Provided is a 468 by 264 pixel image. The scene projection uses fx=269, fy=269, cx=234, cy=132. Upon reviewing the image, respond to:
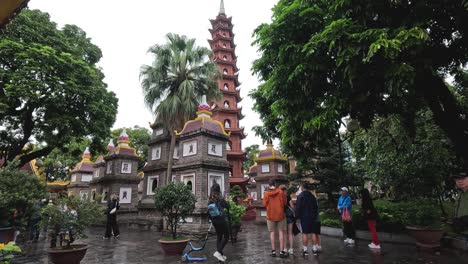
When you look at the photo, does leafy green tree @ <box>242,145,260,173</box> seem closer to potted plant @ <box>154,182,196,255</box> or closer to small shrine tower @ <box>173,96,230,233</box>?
small shrine tower @ <box>173,96,230,233</box>

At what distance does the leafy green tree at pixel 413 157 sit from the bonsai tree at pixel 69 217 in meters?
9.61

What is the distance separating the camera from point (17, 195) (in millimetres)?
6836

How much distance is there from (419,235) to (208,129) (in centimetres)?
1027

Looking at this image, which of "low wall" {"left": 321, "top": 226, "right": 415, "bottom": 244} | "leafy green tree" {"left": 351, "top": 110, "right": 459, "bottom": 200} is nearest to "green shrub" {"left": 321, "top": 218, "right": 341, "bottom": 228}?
"low wall" {"left": 321, "top": 226, "right": 415, "bottom": 244}

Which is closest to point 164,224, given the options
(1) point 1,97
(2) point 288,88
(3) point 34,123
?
(3) point 34,123

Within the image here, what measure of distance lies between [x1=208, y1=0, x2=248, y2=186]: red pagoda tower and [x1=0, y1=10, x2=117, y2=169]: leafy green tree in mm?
14975

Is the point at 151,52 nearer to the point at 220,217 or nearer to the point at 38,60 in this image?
the point at 38,60

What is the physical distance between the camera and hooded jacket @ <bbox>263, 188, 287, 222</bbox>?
689cm

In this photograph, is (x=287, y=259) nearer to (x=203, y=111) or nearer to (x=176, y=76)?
(x=203, y=111)

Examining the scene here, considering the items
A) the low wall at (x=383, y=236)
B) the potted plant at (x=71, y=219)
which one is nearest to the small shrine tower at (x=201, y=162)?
the low wall at (x=383, y=236)

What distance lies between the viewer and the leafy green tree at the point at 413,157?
9531 mm

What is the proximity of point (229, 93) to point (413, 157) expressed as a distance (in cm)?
2460

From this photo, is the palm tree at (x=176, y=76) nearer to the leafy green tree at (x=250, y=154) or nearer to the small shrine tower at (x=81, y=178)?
the small shrine tower at (x=81, y=178)

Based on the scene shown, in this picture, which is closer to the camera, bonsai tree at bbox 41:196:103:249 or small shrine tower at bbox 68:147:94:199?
bonsai tree at bbox 41:196:103:249
